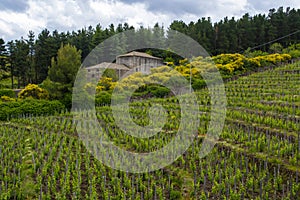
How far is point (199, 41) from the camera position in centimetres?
3669

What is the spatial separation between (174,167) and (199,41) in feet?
101

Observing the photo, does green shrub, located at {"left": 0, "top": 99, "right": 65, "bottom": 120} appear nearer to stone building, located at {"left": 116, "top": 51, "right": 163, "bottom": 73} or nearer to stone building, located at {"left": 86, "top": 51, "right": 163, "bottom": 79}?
stone building, located at {"left": 86, "top": 51, "right": 163, "bottom": 79}

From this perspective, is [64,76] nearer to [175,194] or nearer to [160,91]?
[160,91]

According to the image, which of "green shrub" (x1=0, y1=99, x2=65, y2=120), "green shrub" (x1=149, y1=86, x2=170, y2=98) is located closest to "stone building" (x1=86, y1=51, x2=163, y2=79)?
"green shrub" (x1=149, y1=86, x2=170, y2=98)

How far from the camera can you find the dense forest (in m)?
34.8

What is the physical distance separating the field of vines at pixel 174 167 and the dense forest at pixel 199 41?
24098 mm

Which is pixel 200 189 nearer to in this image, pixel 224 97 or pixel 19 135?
pixel 19 135

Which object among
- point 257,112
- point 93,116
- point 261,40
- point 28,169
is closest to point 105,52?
point 261,40

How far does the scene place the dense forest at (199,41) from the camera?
3478cm

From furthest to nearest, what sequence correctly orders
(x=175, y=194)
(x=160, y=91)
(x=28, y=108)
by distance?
(x=160, y=91) < (x=28, y=108) < (x=175, y=194)

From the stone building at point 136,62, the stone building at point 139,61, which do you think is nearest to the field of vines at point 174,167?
the stone building at point 136,62

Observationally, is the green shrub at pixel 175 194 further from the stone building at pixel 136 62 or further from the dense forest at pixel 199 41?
the dense forest at pixel 199 41

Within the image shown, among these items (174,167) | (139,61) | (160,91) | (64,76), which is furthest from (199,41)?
(174,167)

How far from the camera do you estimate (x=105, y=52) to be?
34688 mm
